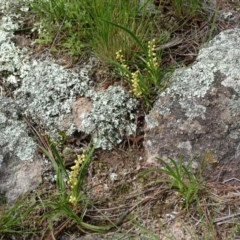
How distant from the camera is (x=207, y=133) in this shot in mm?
2588

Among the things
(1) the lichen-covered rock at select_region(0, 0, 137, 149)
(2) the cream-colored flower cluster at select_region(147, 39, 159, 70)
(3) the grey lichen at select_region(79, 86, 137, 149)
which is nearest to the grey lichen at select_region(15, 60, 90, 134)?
(1) the lichen-covered rock at select_region(0, 0, 137, 149)

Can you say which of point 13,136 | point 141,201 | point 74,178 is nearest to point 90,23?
point 13,136

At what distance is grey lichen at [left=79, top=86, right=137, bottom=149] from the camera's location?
8.82 feet

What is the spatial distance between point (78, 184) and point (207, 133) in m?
0.61

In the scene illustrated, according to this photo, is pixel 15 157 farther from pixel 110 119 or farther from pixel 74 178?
pixel 110 119

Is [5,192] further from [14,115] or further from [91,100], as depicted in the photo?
[91,100]

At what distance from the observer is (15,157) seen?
8.71 ft

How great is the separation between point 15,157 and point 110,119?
47cm

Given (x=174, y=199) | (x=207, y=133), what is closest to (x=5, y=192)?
(x=174, y=199)

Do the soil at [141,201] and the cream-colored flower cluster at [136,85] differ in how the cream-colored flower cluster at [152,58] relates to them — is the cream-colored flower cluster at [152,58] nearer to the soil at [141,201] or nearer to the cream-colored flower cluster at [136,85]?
the cream-colored flower cluster at [136,85]

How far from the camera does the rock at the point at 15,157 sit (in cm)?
257

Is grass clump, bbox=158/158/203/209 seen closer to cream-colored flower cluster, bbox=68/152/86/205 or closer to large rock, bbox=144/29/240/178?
large rock, bbox=144/29/240/178

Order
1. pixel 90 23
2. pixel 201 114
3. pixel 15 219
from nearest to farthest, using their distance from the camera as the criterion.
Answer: pixel 15 219 → pixel 201 114 → pixel 90 23

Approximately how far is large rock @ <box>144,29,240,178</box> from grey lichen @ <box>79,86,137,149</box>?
0.34 feet
